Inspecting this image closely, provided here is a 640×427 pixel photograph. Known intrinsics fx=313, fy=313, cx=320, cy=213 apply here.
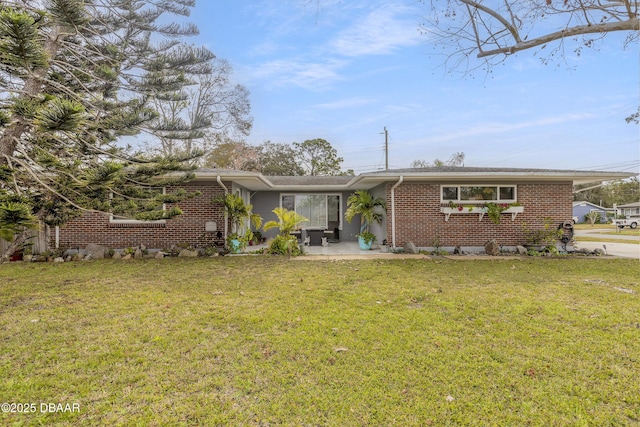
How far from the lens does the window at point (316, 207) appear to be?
13906 mm

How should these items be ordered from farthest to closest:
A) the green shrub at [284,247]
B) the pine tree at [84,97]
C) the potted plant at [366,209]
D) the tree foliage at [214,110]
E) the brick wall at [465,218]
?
1. the tree foliage at [214,110]
2. the potted plant at [366,209]
3. the brick wall at [465,218]
4. the green shrub at [284,247]
5. the pine tree at [84,97]

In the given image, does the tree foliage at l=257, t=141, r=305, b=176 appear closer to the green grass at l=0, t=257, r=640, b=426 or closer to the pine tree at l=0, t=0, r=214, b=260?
the pine tree at l=0, t=0, r=214, b=260

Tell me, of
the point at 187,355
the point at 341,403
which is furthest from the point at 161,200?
the point at 341,403

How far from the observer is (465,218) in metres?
10.3

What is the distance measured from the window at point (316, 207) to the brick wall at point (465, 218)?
410 centimetres

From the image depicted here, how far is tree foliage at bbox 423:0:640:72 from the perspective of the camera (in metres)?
4.83

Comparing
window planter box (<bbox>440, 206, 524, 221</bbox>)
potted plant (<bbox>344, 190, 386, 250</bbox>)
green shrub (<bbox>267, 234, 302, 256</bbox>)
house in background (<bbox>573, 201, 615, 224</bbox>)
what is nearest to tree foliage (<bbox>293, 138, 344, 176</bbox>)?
potted plant (<bbox>344, 190, 386, 250</bbox>)

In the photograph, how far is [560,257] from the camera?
9.39 m

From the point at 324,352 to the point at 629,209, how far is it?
177 ft

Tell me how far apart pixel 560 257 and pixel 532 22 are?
276 inches

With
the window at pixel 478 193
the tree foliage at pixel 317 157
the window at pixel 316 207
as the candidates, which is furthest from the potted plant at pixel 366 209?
the tree foliage at pixel 317 157

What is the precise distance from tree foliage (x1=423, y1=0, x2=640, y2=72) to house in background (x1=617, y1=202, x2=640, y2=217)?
44.0 metres

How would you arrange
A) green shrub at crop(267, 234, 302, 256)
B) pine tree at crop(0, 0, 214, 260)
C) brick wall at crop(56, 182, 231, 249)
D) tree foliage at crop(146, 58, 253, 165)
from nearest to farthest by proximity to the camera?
pine tree at crop(0, 0, 214, 260) < brick wall at crop(56, 182, 231, 249) < green shrub at crop(267, 234, 302, 256) < tree foliage at crop(146, 58, 253, 165)

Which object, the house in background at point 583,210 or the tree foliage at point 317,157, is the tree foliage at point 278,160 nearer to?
the tree foliage at point 317,157
